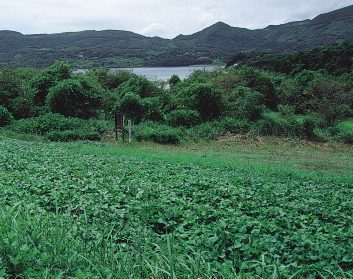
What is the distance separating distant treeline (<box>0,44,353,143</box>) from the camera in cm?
2900

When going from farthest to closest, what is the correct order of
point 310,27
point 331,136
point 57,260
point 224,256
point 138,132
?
point 310,27 → point 331,136 → point 138,132 → point 224,256 → point 57,260

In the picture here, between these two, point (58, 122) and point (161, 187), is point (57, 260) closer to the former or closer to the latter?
point (161, 187)

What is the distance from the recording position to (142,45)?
553 ft

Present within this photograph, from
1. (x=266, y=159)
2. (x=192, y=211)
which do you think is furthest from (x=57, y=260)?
(x=266, y=159)

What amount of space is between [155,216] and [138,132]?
68.6 ft

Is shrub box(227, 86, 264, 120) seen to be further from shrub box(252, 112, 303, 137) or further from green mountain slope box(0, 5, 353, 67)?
green mountain slope box(0, 5, 353, 67)

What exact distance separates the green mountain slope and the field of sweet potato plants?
91.0 m

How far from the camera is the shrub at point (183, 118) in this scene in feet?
105

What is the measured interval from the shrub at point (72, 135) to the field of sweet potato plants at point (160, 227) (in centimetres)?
1436

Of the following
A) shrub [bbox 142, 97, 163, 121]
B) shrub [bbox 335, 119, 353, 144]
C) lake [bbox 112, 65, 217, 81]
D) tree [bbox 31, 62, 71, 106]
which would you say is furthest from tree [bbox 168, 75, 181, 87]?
shrub [bbox 335, 119, 353, 144]

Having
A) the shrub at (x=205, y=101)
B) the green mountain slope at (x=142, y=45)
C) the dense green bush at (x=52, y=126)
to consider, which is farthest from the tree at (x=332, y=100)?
the green mountain slope at (x=142, y=45)

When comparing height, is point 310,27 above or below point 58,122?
above

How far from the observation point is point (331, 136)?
99.0 ft

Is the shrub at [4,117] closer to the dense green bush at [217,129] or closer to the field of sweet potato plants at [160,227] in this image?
the dense green bush at [217,129]
